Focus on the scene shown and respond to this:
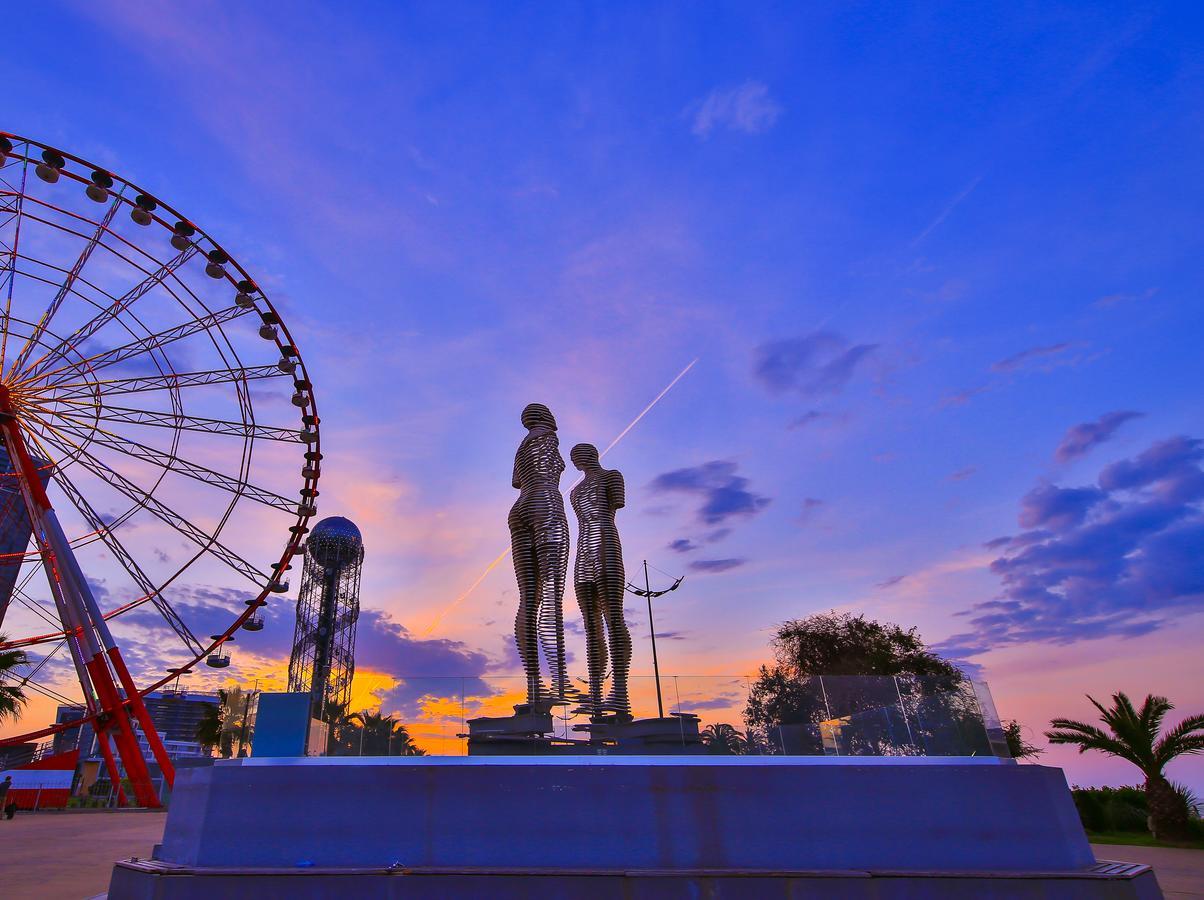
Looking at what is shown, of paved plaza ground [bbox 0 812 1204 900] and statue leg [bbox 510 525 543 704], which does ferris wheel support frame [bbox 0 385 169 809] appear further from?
statue leg [bbox 510 525 543 704]

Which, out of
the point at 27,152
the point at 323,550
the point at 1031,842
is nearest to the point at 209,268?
the point at 27,152

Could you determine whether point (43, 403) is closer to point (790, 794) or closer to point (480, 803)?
point (480, 803)

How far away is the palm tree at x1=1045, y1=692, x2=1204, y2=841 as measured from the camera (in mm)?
24203

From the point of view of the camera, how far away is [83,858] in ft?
55.9

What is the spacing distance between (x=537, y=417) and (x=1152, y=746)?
2543 cm

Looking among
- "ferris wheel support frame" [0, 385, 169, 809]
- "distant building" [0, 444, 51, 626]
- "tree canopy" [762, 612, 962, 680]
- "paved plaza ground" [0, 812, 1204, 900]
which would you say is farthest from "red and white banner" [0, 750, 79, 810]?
"tree canopy" [762, 612, 962, 680]

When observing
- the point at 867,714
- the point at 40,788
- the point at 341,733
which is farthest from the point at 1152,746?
the point at 40,788

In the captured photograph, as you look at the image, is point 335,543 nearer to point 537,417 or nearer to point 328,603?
point 328,603

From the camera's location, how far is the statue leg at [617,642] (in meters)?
12.9

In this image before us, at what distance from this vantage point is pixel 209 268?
2273cm

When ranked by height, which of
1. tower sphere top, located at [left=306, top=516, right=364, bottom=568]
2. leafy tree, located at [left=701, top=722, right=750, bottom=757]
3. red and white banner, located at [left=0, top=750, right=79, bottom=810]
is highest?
tower sphere top, located at [left=306, top=516, right=364, bottom=568]

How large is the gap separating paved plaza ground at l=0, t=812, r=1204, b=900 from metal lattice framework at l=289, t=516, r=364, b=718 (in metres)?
26.8

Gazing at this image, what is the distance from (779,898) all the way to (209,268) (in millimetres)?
23471

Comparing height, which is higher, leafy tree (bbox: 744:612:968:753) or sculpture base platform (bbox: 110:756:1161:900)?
leafy tree (bbox: 744:612:968:753)
